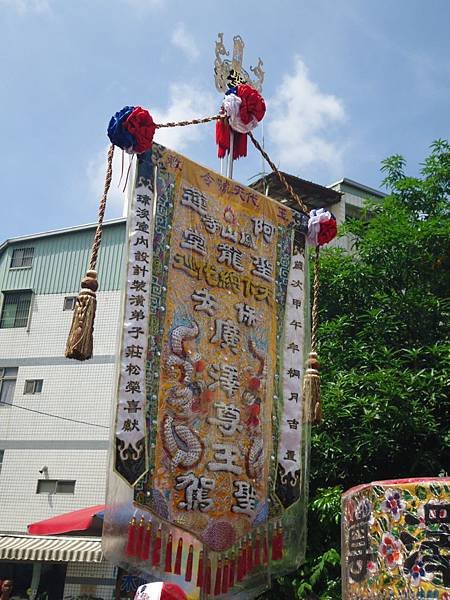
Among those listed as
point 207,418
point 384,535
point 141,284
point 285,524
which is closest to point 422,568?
point 384,535

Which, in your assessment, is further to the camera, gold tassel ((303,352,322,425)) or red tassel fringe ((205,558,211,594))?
gold tassel ((303,352,322,425))

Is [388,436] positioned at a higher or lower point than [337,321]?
lower

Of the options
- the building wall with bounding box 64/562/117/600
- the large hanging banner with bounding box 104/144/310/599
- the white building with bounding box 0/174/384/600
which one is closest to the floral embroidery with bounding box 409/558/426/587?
the large hanging banner with bounding box 104/144/310/599

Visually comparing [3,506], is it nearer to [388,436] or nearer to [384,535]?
[388,436]

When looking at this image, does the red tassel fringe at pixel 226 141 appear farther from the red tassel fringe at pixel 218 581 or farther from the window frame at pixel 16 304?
the window frame at pixel 16 304

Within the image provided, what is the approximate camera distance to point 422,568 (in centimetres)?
464

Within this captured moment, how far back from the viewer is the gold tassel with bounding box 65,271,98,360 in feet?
15.6

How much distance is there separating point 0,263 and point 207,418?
49.4ft

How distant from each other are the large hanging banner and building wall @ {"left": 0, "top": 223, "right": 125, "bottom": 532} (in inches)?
383

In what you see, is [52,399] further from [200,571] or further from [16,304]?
[200,571]

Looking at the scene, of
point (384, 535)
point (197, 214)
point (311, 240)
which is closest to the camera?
point (384, 535)

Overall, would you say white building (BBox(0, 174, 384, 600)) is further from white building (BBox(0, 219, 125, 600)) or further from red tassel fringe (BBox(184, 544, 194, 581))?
red tassel fringe (BBox(184, 544, 194, 581))

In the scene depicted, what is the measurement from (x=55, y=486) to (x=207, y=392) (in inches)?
463

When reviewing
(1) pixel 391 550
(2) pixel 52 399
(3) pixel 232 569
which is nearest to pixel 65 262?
(2) pixel 52 399
